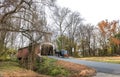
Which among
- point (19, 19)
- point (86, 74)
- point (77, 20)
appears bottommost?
point (86, 74)

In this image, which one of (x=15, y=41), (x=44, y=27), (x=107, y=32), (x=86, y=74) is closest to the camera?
(x=86, y=74)

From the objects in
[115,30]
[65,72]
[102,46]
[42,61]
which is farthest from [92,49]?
[65,72]

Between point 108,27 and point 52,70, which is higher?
point 108,27

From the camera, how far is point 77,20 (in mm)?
64000

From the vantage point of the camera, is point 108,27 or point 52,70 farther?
point 108,27

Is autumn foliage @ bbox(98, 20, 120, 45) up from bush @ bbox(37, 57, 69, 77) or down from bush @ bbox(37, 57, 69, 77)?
up

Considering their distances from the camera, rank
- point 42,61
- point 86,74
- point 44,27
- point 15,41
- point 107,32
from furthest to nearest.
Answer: point 107,32, point 42,61, point 15,41, point 44,27, point 86,74

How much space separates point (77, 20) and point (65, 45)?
829cm

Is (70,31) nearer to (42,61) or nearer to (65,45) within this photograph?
(65,45)

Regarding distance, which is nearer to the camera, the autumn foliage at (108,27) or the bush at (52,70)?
the bush at (52,70)

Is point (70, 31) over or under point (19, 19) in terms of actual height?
over

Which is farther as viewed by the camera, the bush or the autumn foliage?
the autumn foliage

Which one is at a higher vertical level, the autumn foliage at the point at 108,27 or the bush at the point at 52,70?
the autumn foliage at the point at 108,27

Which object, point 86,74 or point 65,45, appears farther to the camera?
point 65,45
